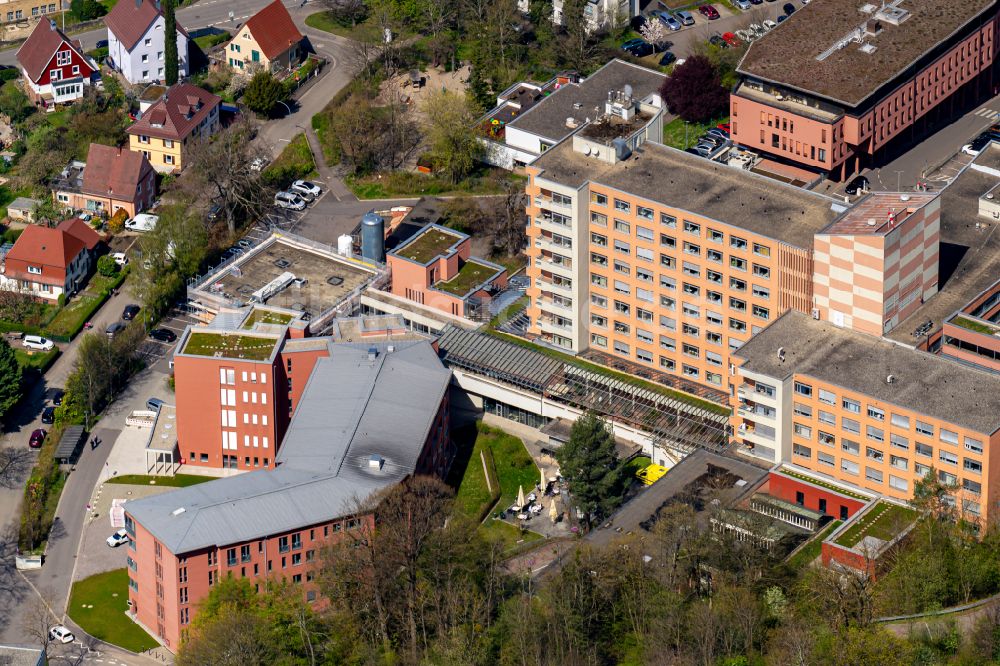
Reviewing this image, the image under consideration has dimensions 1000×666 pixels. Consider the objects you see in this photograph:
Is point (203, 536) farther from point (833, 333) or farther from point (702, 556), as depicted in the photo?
point (833, 333)

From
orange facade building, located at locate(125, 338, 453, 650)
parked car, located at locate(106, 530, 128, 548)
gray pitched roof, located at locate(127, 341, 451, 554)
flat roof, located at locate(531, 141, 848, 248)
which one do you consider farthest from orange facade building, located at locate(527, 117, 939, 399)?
parked car, located at locate(106, 530, 128, 548)

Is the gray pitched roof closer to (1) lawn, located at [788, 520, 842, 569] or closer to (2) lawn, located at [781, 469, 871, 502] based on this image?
(2) lawn, located at [781, 469, 871, 502]

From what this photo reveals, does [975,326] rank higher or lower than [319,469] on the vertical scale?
higher

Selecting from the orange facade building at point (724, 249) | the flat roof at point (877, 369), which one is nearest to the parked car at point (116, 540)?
the orange facade building at point (724, 249)

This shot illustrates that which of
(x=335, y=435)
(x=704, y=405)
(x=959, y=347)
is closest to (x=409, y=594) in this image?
(x=335, y=435)

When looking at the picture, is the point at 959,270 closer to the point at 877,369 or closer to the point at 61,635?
the point at 877,369

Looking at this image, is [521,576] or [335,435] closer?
[521,576]

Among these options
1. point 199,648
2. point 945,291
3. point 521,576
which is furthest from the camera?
point 945,291

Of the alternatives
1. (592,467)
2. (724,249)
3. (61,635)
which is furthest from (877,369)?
(61,635)
